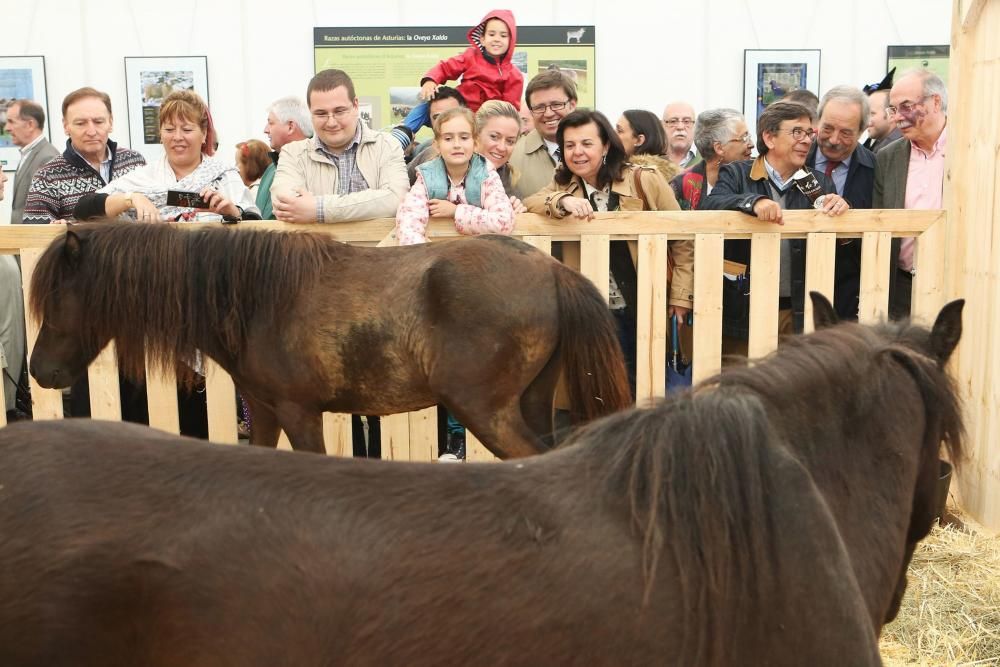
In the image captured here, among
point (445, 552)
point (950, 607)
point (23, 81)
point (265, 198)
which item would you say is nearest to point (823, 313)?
point (445, 552)

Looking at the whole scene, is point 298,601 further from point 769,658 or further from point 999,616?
point 999,616

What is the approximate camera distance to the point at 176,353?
4316 mm

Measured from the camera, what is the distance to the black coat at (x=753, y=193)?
17.9 feet

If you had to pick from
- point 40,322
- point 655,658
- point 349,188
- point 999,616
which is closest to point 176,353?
point 40,322

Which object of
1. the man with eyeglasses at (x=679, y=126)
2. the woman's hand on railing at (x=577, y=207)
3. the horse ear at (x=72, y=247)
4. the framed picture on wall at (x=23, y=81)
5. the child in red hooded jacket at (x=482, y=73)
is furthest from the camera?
the framed picture on wall at (x=23, y=81)

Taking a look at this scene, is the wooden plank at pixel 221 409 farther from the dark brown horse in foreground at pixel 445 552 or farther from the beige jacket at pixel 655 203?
the dark brown horse in foreground at pixel 445 552

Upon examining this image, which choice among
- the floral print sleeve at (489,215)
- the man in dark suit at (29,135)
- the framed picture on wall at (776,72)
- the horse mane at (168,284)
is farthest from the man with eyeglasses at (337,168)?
the framed picture on wall at (776,72)

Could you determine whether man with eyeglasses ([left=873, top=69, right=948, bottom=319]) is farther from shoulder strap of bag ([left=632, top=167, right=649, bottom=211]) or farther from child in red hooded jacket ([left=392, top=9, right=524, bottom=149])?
child in red hooded jacket ([left=392, top=9, right=524, bottom=149])

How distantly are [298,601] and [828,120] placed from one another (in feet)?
16.6

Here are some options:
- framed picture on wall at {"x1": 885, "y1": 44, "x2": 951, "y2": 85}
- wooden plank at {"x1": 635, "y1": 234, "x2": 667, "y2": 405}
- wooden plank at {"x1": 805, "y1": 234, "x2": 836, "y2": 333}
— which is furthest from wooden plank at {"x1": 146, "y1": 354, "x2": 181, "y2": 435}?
framed picture on wall at {"x1": 885, "y1": 44, "x2": 951, "y2": 85}

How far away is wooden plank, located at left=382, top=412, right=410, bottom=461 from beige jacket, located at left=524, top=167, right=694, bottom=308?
1351 millimetres

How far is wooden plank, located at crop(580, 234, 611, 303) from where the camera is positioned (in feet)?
17.1

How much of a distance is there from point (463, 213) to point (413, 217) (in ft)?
0.84

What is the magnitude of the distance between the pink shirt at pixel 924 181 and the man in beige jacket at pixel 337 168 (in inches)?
112
